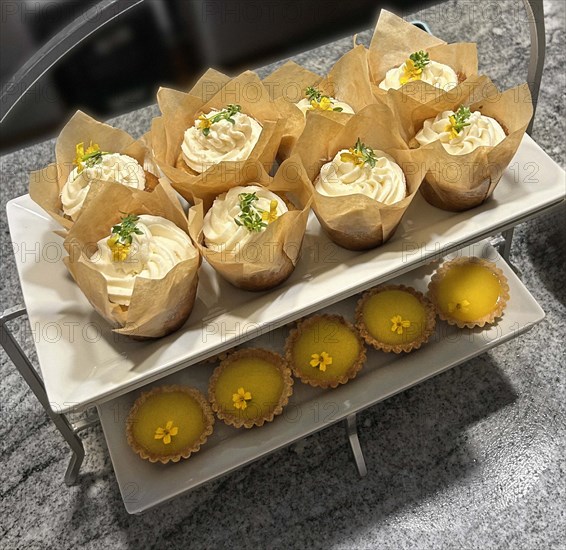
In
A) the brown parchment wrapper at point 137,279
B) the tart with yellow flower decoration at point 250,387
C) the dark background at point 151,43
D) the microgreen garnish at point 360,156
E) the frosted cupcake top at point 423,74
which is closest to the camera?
the brown parchment wrapper at point 137,279

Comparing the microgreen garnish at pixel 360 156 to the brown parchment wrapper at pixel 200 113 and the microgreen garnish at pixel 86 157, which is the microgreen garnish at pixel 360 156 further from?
the microgreen garnish at pixel 86 157

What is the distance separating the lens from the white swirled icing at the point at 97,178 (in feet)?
3.18

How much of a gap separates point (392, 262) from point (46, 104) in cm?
151

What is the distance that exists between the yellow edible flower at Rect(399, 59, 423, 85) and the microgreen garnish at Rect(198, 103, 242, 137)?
261 millimetres

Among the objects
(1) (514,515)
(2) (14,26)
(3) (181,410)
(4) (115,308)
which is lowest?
(1) (514,515)

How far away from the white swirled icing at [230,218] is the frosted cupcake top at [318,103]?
166mm

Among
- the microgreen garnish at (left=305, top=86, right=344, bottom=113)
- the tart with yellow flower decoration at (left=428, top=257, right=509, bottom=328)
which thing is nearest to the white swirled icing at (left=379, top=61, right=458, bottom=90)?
the microgreen garnish at (left=305, top=86, right=344, bottom=113)

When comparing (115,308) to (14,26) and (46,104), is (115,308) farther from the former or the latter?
(14,26)

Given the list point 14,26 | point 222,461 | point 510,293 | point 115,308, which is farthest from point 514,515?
point 14,26

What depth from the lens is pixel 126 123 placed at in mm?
1738

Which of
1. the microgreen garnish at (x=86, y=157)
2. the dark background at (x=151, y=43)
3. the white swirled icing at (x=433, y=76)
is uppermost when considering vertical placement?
the microgreen garnish at (x=86, y=157)

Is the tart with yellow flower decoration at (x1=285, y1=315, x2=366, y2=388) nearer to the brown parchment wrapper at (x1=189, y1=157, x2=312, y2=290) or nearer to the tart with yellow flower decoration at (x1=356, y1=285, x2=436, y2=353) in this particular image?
the tart with yellow flower decoration at (x1=356, y1=285, x2=436, y2=353)

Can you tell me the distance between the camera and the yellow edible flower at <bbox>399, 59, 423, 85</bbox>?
104cm

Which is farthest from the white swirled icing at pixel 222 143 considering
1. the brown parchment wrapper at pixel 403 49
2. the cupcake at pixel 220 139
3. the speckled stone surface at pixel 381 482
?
the speckled stone surface at pixel 381 482
